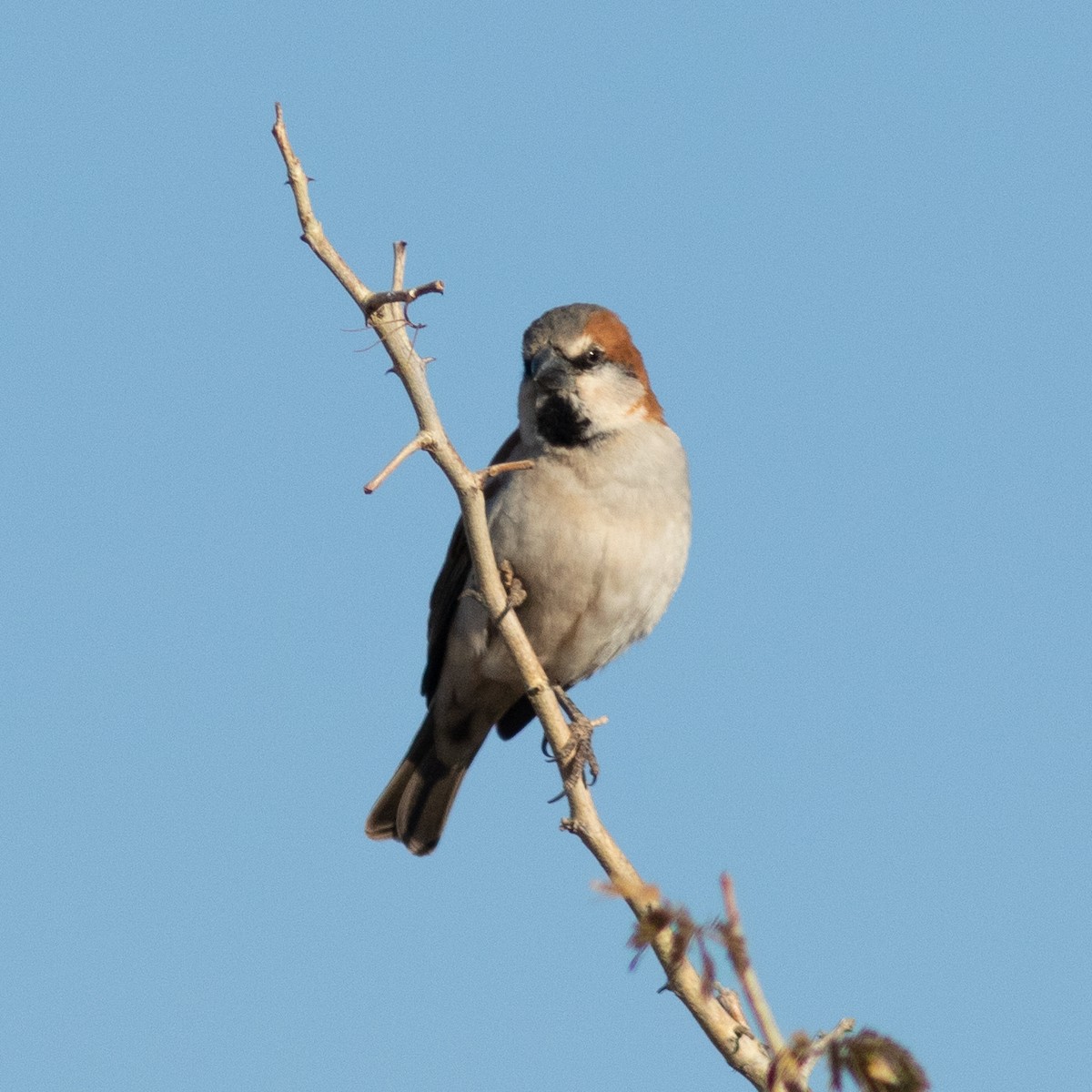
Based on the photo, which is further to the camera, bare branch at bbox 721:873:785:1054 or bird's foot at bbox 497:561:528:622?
bird's foot at bbox 497:561:528:622

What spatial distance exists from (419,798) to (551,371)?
264cm

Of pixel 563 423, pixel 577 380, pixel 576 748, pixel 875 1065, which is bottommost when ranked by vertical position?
pixel 875 1065

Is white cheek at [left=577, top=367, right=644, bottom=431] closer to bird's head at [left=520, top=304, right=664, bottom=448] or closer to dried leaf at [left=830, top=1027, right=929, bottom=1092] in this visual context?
bird's head at [left=520, top=304, right=664, bottom=448]

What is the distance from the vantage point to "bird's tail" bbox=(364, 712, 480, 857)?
8.60m

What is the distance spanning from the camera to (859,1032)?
2428 millimetres

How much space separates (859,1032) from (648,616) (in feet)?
17.2

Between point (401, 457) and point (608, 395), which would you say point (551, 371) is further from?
point (401, 457)

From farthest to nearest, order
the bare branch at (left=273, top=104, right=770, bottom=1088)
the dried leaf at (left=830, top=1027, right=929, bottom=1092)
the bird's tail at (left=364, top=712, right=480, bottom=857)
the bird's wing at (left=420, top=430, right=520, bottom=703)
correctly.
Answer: the bird's tail at (left=364, top=712, right=480, bottom=857) → the bird's wing at (left=420, top=430, right=520, bottom=703) → the bare branch at (left=273, top=104, right=770, bottom=1088) → the dried leaf at (left=830, top=1027, right=929, bottom=1092)

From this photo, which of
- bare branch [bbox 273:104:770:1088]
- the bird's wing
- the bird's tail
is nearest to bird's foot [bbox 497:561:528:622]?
the bird's wing

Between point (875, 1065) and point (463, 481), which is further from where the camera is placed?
point (463, 481)

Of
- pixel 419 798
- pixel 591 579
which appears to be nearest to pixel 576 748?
pixel 591 579

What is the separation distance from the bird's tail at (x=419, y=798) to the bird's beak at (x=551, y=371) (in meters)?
2.22

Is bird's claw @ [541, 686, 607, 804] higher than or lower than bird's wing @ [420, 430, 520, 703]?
lower

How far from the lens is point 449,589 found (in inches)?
309
